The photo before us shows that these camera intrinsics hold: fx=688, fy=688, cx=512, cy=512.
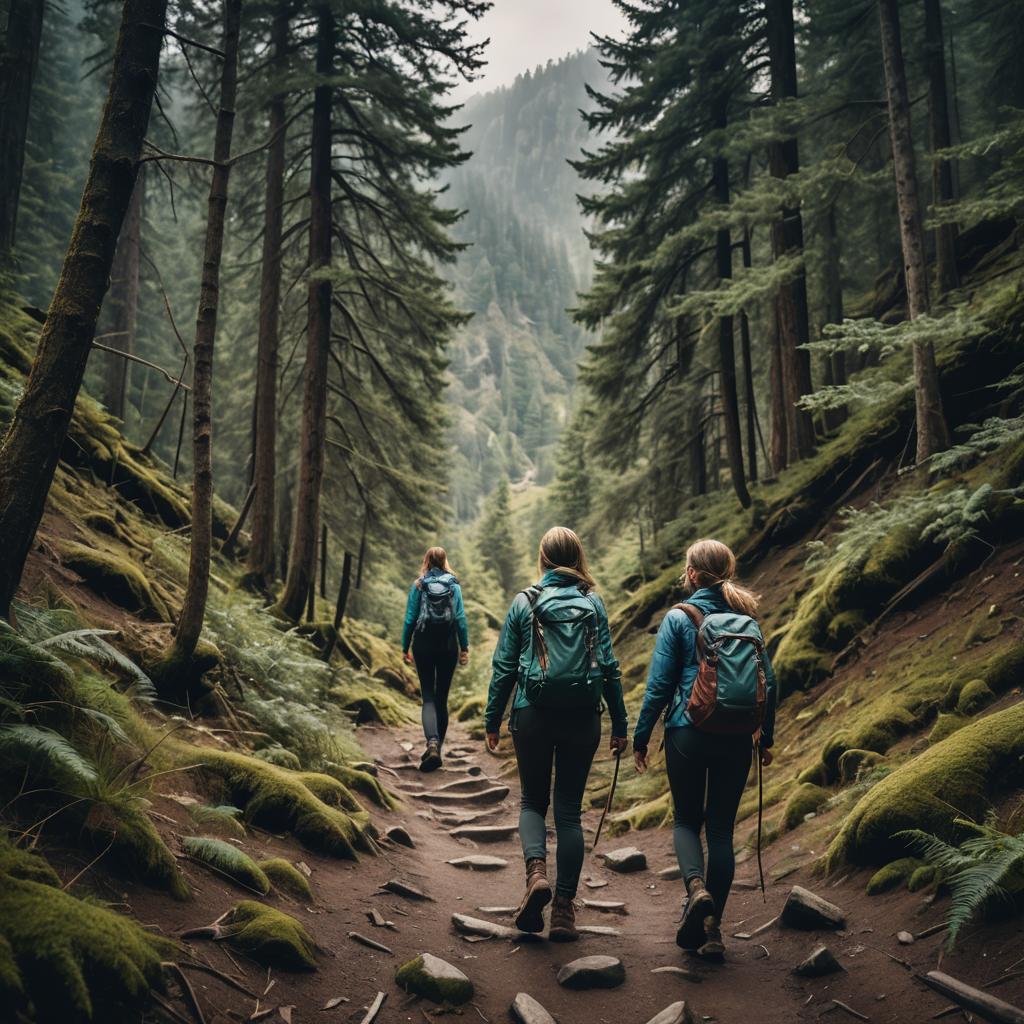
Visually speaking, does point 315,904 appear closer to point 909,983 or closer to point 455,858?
point 455,858

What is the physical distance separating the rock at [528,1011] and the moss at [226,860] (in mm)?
1438

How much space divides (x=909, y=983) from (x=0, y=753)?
3.94 m

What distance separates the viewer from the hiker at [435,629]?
8.09 metres

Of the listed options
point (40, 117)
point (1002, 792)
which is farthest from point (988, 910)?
point (40, 117)

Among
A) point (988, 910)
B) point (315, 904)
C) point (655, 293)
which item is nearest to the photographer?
point (988, 910)

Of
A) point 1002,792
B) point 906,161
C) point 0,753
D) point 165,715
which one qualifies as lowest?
point 1002,792

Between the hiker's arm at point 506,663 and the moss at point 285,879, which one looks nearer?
the moss at point 285,879

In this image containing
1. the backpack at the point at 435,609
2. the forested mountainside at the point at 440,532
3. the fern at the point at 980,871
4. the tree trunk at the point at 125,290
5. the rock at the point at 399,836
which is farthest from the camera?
the tree trunk at the point at 125,290

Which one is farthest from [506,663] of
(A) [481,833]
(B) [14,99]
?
(B) [14,99]

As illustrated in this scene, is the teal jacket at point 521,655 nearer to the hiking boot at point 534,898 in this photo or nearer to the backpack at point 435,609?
the hiking boot at point 534,898

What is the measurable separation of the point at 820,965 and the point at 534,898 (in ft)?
4.84

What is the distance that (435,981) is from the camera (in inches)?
126

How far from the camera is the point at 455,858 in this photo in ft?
20.0

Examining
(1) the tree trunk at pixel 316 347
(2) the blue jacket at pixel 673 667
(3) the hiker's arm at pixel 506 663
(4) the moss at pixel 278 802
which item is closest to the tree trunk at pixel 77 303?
(4) the moss at pixel 278 802
